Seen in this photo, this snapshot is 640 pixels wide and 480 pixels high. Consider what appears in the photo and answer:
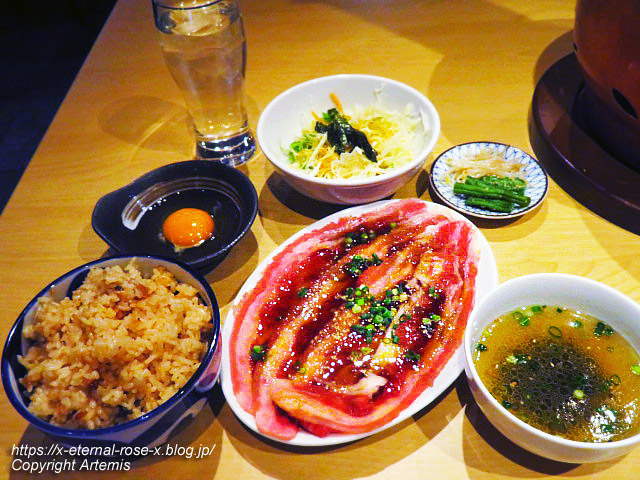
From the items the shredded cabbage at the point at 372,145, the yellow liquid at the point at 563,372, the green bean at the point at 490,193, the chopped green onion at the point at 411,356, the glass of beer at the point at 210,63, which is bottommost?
the chopped green onion at the point at 411,356

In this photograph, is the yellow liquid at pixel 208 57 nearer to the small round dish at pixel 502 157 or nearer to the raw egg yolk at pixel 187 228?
the raw egg yolk at pixel 187 228

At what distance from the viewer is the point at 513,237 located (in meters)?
2.07

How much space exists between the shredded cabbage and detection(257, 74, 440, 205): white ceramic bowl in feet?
0.15

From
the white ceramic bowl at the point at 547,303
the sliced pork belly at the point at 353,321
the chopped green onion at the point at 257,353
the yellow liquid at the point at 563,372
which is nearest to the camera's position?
the white ceramic bowl at the point at 547,303

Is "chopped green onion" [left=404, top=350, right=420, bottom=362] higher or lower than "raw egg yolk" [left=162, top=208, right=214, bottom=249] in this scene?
lower

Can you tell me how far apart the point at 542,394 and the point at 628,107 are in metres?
1.19

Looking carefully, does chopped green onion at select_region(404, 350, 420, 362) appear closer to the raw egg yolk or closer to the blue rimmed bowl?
the blue rimmed bowl

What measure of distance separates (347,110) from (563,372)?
5.34 ft

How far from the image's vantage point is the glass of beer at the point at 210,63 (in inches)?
83.6

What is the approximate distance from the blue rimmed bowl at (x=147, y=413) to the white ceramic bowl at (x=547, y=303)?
30.5 inches

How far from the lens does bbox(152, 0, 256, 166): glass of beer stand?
212 centimetres

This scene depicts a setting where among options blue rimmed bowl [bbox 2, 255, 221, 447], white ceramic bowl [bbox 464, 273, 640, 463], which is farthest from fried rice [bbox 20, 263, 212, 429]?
white ceramic bowl [bbox 464, 273, 640, 463]

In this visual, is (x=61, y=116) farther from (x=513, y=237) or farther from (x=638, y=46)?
(x=638, y=46)

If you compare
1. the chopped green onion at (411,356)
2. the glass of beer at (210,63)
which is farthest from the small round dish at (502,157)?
the glass of beer at (210,63)
